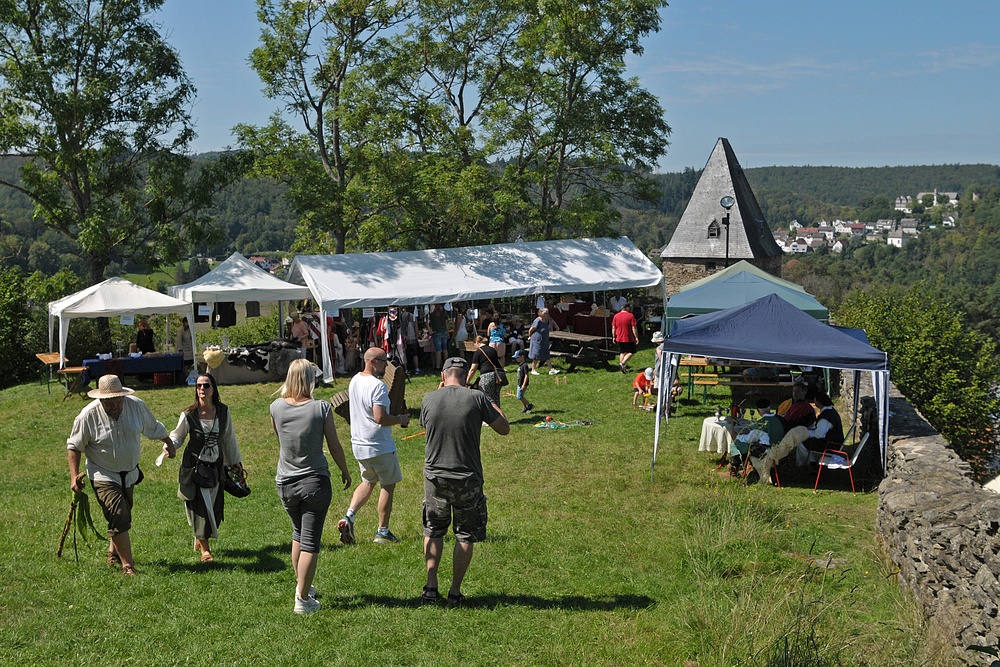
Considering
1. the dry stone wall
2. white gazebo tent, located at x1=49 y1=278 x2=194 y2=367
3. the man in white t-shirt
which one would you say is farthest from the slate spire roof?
the man in white t-shirt

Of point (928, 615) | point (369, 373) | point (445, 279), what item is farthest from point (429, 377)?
point (928, 615)

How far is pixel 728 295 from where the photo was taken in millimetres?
16766

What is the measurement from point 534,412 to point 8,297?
15.2 meters

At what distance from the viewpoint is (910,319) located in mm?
34062

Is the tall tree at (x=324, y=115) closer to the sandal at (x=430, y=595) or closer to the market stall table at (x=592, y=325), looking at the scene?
the market stall table at (x=592, y=325)

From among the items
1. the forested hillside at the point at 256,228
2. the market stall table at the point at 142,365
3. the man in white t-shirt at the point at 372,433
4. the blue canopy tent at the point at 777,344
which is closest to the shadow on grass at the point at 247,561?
the man in white t-shirt at the point at 372,433

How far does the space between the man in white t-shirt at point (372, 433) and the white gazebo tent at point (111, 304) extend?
11739mm

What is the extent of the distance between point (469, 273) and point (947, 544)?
587 inches

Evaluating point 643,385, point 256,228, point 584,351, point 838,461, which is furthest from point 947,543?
point 256,228

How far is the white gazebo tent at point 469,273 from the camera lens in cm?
1869

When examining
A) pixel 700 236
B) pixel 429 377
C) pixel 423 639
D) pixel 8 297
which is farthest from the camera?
pixel 700 236

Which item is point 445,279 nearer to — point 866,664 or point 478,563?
point 478,563

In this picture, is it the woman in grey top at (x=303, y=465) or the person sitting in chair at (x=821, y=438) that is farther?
the person sitting in chair at (x=821, y=438)

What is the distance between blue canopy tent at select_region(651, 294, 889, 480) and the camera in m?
9.83
